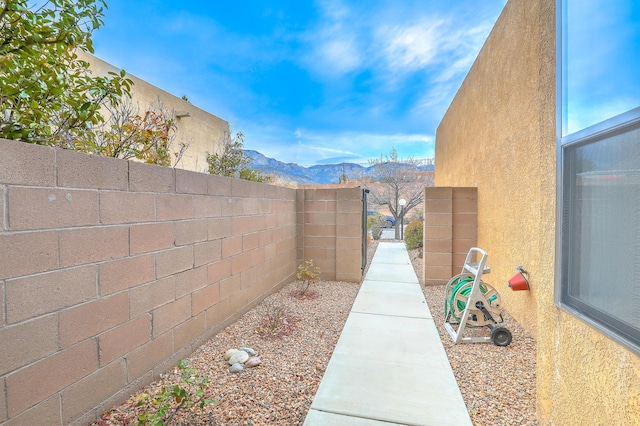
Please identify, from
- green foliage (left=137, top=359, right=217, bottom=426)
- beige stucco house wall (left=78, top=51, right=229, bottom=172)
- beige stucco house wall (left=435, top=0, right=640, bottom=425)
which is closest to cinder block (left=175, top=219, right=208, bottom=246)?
green foliage (left=137, top=359, right=217, bottom=426)

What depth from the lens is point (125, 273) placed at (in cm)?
205

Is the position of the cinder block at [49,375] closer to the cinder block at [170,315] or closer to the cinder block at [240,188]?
the cinder block at [170,315]

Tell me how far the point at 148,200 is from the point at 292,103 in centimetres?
1135

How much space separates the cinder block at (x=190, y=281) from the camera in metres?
2.60

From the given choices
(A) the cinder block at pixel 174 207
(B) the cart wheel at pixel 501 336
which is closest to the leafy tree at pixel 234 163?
(A) the cinder block at pixel 174 207

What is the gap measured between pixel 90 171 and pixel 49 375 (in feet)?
3.85

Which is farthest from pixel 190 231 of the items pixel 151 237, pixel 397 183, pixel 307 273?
pixel 397 183

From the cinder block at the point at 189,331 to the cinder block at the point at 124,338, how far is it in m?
0.35

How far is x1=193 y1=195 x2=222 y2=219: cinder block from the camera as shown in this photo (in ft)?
9.31

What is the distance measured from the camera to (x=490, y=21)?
4637mm

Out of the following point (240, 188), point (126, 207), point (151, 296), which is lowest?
point (151, 296)

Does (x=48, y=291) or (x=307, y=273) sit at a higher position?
(x=48, y=291)

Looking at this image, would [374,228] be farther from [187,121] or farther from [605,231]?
[605,231]

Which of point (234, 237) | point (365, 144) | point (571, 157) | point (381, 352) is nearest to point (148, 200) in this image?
point (234, 237)
